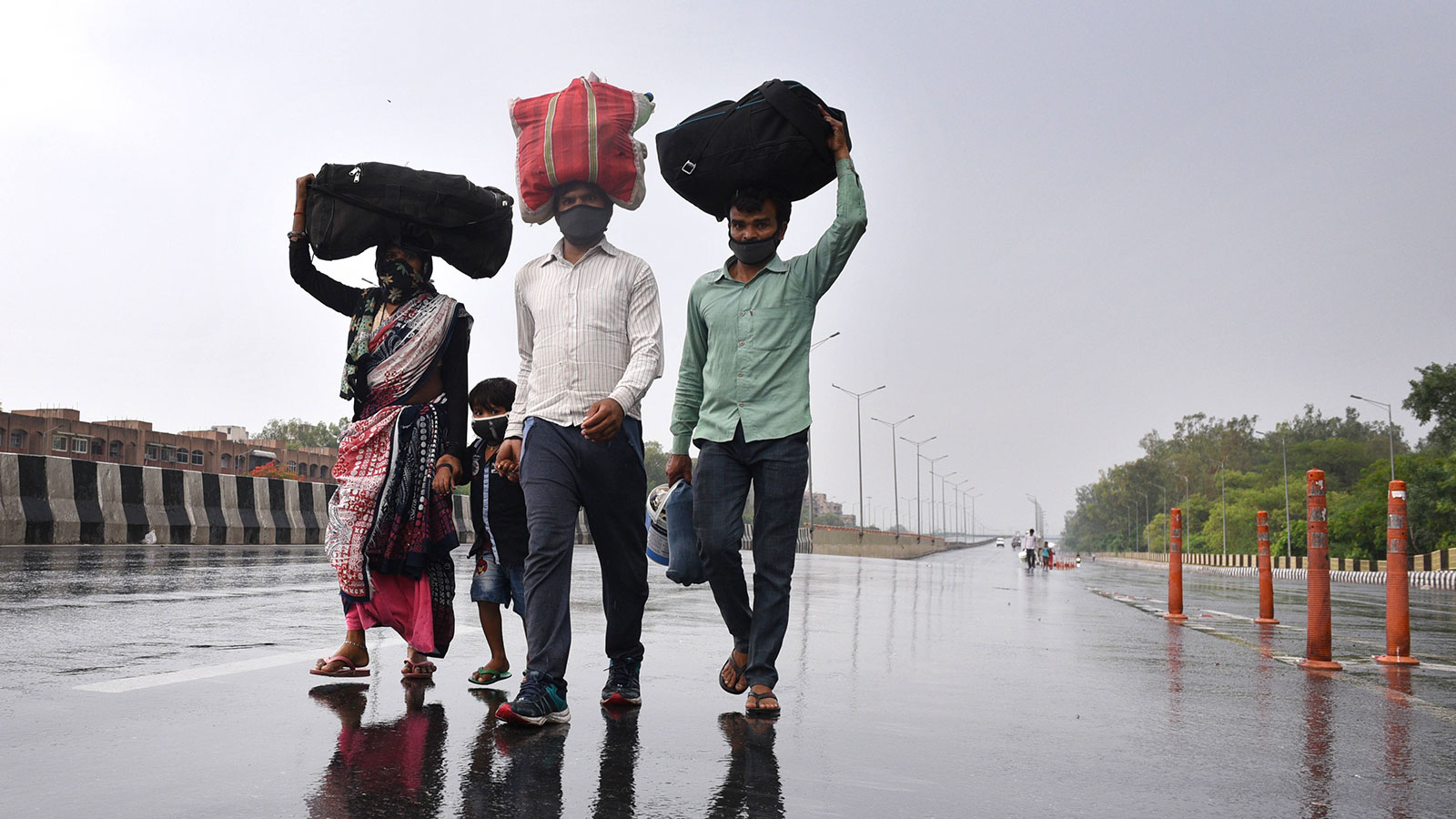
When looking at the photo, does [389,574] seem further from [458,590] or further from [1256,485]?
[1256,485]

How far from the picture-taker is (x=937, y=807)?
3154 millimetres

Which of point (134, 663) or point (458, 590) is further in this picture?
point (458, 590)

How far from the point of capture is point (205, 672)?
5.10 metres

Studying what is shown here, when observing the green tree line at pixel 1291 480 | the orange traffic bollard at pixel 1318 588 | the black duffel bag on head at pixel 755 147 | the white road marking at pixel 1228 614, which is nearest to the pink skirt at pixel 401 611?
the black duffel bag on head at pixel 755 147

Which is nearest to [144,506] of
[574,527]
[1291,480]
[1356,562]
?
[574,527]

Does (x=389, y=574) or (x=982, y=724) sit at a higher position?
(x=389, y=574)

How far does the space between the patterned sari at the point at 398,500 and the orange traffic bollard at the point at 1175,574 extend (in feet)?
28.1

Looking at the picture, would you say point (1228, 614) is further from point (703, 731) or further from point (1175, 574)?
point (703, 731)

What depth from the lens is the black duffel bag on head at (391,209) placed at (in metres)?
5.15

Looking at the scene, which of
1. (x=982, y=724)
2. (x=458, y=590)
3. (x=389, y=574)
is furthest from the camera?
(x=458, y=590)

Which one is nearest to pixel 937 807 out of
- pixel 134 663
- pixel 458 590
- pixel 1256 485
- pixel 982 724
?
pixel 982 724

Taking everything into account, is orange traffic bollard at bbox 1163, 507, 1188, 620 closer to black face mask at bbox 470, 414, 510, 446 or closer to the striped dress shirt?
black face mask at bbox 470, 414, 510, 446

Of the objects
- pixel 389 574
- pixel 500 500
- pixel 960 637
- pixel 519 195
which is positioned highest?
pixel 519 195

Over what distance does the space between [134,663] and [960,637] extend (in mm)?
5407
